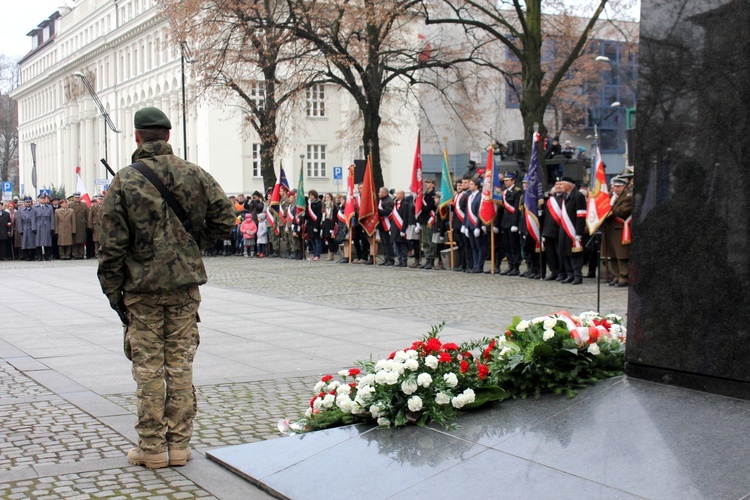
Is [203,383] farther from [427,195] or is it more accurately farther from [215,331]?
[427,195]

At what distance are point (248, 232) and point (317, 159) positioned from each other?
3530 cm

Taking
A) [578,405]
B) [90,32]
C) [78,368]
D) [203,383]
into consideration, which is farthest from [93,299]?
[90,32]

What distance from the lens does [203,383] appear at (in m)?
8.38

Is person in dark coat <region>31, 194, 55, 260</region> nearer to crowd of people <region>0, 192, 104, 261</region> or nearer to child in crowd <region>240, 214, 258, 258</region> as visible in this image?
crowd of people <region>0, 192, 104, 261</region>

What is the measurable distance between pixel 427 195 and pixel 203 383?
14841mm

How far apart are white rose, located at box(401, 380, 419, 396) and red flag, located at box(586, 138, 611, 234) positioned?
1184 cm

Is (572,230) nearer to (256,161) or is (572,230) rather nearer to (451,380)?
(451,380)

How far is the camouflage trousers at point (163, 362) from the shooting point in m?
5.72

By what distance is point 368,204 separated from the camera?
2456cm

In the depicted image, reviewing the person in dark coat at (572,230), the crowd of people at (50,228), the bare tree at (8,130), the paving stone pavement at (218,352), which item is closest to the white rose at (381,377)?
the paving stone pavement at (218,352)

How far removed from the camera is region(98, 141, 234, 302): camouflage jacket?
222 inches

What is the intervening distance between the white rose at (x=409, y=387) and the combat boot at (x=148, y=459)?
1.46 metres

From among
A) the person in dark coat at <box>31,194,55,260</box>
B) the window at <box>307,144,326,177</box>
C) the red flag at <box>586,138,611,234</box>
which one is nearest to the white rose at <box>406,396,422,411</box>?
the red flag at <box>586,138,611,234</box>

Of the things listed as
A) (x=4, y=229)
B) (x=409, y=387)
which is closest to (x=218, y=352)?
(x=409, y=387)
